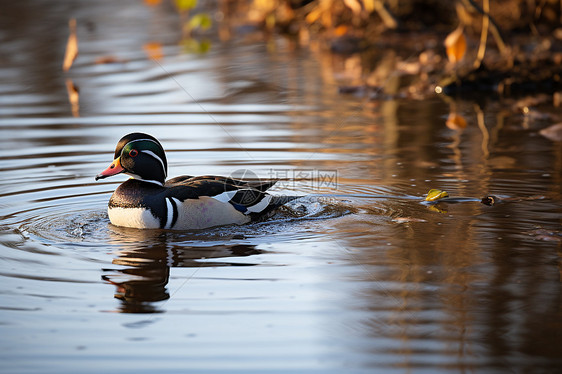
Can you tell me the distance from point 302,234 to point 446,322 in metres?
2.25

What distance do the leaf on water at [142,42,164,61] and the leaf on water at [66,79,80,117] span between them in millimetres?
2725

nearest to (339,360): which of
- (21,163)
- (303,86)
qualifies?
(21,163)

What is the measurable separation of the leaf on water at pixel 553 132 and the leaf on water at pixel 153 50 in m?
9.28

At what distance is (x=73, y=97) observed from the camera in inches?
561

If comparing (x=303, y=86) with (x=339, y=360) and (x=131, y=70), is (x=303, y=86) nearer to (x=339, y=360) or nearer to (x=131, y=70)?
(x=131, y=70)

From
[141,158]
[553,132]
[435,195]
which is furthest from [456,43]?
[141,158]

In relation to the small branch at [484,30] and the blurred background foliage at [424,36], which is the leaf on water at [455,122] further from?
the small branch at [484,30]

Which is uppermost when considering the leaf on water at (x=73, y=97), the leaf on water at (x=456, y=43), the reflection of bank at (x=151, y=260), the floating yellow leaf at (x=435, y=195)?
the leaf on water at (x=456, y=43)

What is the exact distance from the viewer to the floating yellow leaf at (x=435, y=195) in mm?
7902

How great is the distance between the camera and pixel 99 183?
918cm

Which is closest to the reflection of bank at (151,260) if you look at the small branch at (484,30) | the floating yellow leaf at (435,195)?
the floating yellow leaf at (435,195)

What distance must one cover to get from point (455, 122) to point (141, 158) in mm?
5511

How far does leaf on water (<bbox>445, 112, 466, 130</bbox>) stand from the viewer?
37.3 feet

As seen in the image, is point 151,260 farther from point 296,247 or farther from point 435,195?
point 435,195
